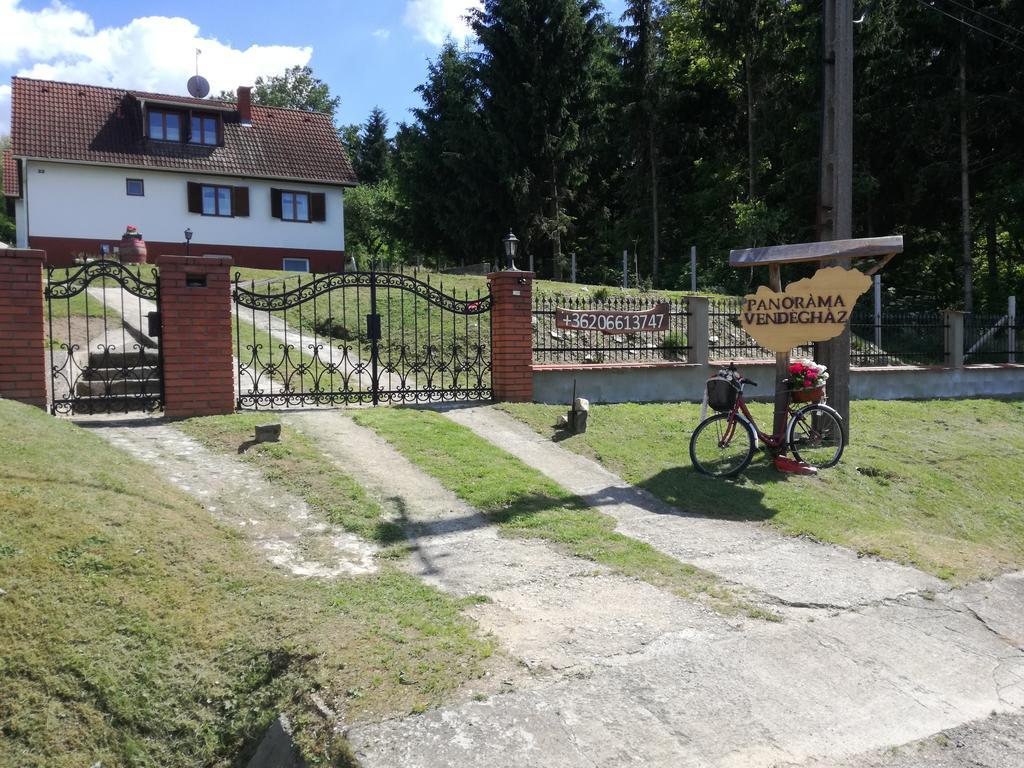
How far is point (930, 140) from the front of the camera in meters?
22.0

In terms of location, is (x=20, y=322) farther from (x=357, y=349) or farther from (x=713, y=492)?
(x=713, y=492)

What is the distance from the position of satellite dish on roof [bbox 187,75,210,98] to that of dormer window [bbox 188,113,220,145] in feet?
14.0

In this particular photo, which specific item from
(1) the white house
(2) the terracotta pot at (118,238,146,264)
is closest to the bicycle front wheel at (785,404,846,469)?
(2) the terracotta pot at (118,238,146,264)

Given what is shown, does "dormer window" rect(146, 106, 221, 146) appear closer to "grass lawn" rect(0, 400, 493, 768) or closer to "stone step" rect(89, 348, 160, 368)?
"stone step" rect(89, 348, 160, 368)

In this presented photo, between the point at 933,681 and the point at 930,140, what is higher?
the point at 930,140

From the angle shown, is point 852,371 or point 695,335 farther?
point 852,371

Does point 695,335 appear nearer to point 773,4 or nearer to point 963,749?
point 963,749

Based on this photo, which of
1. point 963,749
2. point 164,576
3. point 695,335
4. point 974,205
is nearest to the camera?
point 963,749

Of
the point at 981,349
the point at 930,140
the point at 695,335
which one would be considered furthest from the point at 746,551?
the point at 930,140

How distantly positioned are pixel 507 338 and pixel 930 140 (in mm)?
17855

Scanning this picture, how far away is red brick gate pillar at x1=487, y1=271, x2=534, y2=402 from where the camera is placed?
33.2ft

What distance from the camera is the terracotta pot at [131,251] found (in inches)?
818

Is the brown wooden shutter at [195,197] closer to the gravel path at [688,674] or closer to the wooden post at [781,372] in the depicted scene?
the wooden post at [781,372]

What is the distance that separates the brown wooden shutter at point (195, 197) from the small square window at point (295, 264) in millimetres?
3408
